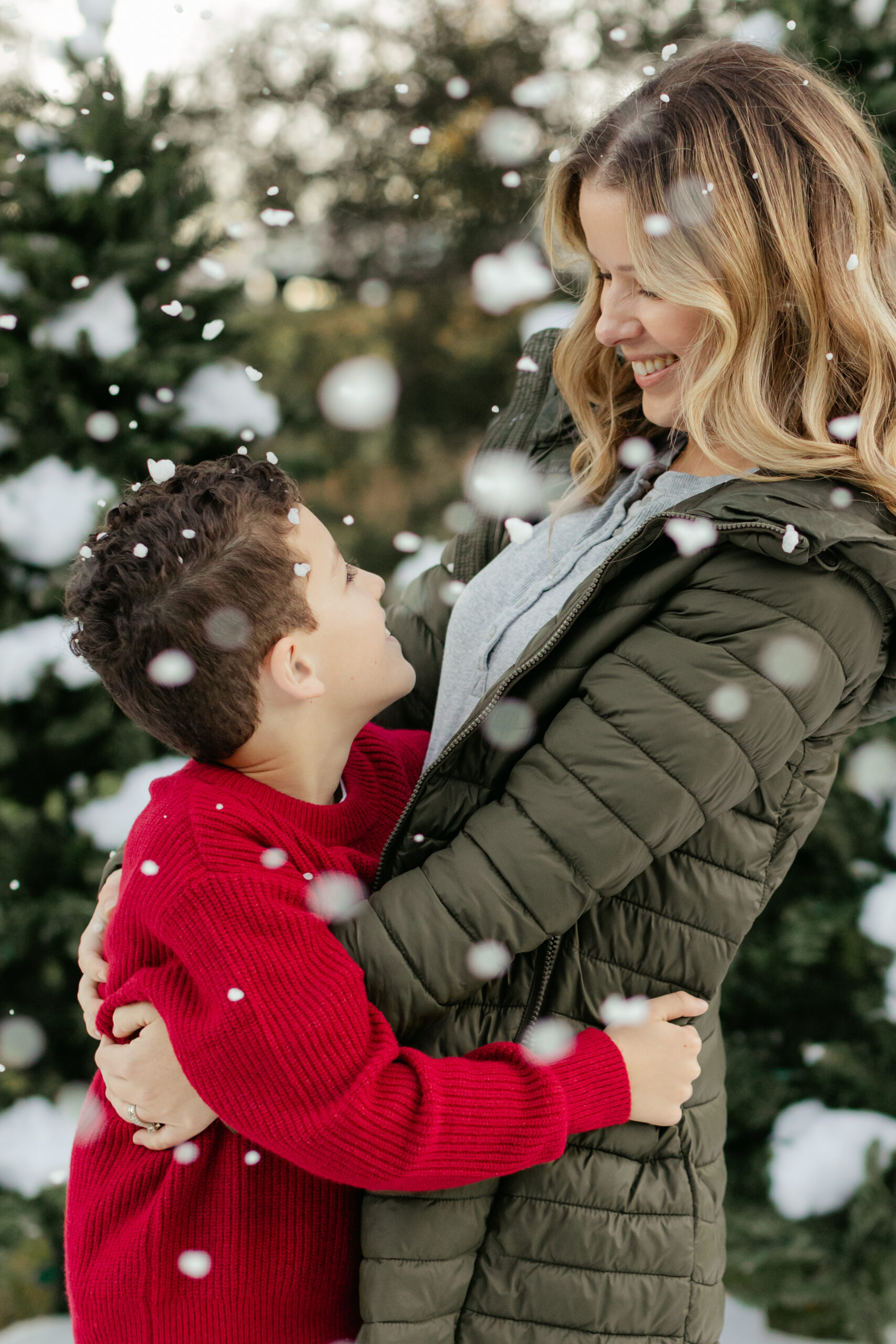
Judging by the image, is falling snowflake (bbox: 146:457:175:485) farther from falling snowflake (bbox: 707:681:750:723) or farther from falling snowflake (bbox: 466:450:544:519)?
falling snowflake (bbox: 707:681:750:723)

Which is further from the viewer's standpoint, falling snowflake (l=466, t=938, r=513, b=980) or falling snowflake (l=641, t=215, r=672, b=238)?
falling snowflake (l=641, t=215, r=672, b=238)

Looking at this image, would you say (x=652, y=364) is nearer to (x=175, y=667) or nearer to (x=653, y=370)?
(x=653, y=370)

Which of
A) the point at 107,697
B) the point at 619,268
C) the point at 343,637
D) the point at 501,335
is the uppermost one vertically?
the point at 619,268

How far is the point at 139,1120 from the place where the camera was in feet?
3.96

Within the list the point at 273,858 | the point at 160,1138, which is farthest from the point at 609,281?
the point at 160,1138

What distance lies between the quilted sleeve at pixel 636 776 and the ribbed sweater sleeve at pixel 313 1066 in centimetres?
8

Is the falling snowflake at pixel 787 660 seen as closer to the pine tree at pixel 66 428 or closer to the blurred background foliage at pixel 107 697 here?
the blurred background foliage at pixel 107 697

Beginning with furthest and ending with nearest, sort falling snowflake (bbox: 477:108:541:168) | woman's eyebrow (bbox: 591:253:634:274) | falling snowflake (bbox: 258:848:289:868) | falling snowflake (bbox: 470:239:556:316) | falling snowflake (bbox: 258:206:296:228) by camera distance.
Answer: falling snowflake (bbox: 470:239:556:316) → falling snowflake (bbox: 477:108:541:168) → falling snowflake (bbox: 258:206:296:228) → woman's eyebrow (bbox: 591:253:634:274) → falling snowflake (bbox: 258:848:289:868)

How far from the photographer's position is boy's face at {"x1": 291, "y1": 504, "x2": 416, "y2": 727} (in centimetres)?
131

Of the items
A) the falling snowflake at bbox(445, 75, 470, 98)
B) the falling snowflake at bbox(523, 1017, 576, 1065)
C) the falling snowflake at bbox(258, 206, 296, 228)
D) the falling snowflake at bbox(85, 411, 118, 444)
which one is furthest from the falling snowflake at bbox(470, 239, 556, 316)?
the falling snowflake at bbox(523, 1017, 576, 1065)

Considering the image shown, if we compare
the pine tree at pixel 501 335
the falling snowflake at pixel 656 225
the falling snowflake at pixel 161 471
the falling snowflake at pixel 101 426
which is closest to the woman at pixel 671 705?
the falling snowflake at pixel 656 225

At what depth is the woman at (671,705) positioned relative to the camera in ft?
3.72

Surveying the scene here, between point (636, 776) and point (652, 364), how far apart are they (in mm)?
623

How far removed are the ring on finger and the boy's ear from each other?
1.65 feet
